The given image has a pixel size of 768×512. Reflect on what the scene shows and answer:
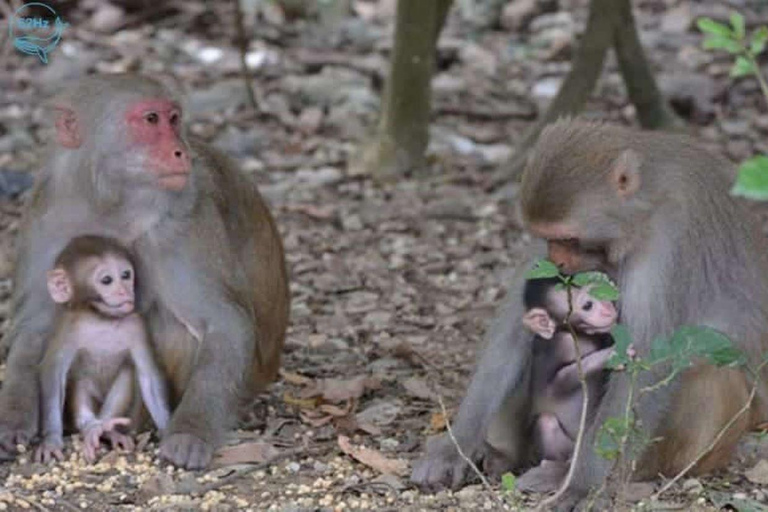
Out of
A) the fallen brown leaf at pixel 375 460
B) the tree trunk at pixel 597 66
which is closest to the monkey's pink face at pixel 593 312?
the fallen brown leaf at pixel 375 460

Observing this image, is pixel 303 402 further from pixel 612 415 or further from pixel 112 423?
pixel 612 415

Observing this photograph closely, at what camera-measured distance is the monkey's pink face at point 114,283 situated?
6293 millimetres

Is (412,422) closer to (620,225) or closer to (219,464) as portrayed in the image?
(219,464)

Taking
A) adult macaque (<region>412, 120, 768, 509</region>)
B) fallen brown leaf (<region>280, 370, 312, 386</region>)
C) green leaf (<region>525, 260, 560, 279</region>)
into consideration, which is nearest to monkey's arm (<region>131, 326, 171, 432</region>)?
fallen brown leaf (<region>280, 370, 312, 386</region>)

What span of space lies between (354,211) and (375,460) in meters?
4.00

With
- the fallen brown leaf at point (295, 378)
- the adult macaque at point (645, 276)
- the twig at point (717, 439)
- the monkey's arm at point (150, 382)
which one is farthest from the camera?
the fallen brown leaf at point (295, 378)

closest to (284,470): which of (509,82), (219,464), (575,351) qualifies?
(219,464)

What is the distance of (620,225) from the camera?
5.68m

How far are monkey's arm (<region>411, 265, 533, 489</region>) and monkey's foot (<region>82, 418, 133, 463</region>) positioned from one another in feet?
4.11

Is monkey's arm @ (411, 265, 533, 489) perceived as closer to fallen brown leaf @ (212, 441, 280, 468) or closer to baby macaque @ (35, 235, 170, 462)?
fallen brown leaf @ (212, 441, 280, 468)

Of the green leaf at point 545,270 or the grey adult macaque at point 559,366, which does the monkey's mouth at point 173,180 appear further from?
the green leaf at point 545,270

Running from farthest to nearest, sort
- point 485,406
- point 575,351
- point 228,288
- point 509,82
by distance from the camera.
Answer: point 509,82 → point 228,288 → point 485,406 → point 575,351

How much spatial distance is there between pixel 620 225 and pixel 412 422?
1.56m

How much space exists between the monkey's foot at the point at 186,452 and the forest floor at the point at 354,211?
0.20ft
